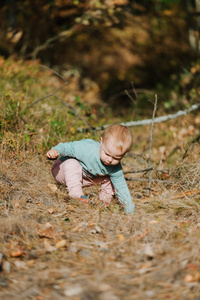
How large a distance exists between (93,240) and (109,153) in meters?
0.81

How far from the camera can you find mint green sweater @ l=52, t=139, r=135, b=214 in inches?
118

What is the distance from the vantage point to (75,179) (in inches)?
119

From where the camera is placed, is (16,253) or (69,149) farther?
(69,149)

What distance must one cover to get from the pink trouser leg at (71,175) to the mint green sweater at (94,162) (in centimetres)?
7

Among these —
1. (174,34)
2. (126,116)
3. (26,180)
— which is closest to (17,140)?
(26,180)

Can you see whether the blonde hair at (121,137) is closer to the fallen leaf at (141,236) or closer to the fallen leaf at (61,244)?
the fallen leaf at (141,236)

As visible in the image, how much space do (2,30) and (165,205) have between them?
518cm

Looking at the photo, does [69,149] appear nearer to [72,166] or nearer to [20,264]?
[72,166]

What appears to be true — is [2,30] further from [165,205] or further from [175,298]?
[175,298]

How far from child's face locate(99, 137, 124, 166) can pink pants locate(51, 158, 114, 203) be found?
32cm

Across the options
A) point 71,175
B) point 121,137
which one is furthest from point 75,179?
point 121,137

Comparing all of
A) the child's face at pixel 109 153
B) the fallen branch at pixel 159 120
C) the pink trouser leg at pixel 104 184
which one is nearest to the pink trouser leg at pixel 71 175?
the pink trouser leg at pixel 104 184

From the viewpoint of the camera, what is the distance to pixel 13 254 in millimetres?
2057

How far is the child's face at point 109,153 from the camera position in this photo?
9.09ft
